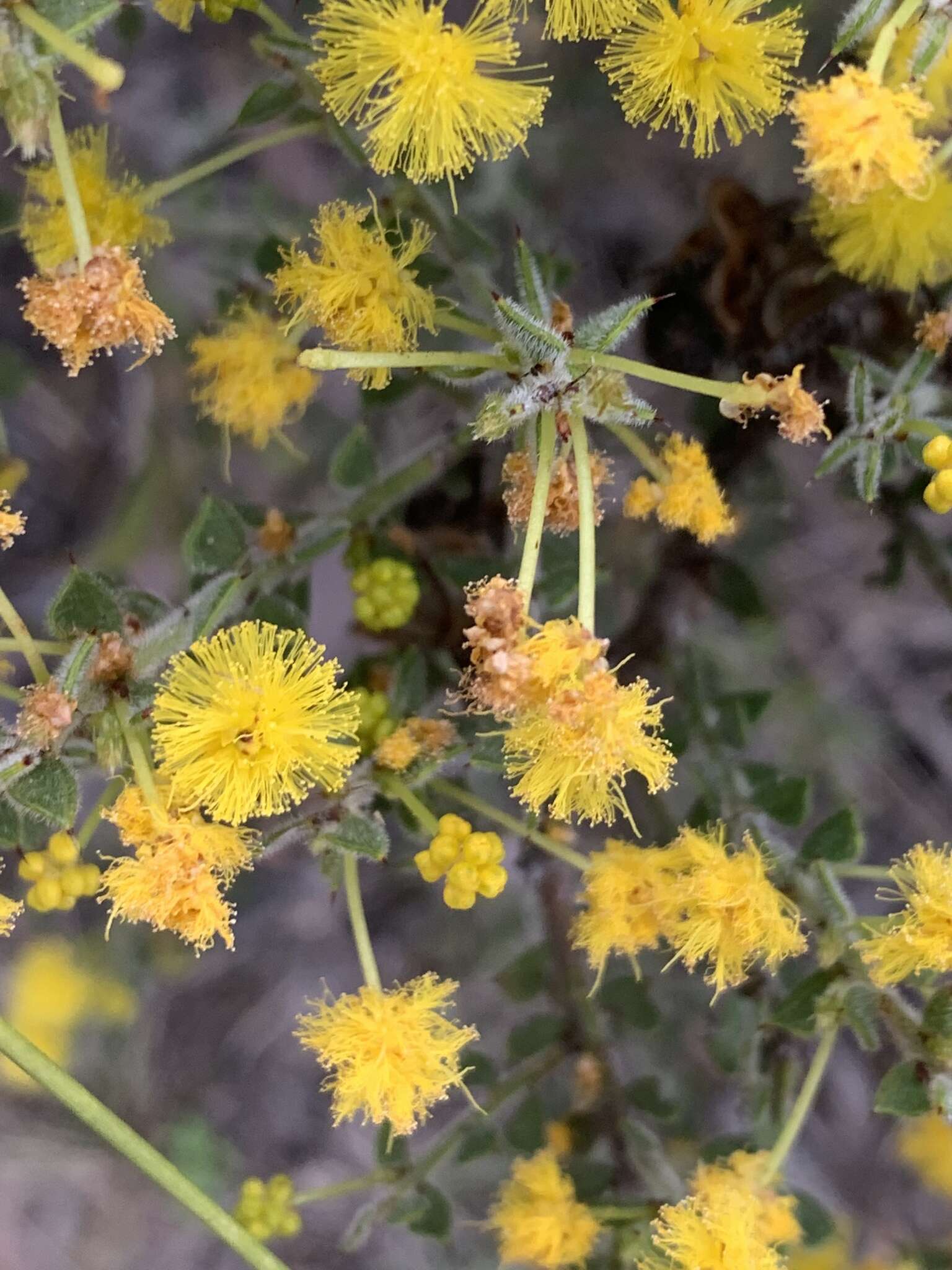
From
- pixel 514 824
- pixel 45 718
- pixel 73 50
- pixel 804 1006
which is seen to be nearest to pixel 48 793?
pixel 45 718

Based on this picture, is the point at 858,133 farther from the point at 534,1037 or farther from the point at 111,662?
the point at 534,1037

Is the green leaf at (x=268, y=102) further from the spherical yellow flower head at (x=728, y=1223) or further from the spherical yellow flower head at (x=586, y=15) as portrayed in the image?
the spherical yellow flower head at (x=728, y=1223)

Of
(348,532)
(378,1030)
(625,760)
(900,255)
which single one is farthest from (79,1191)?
(900,255)

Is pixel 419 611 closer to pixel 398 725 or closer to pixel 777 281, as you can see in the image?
pixel 398 725

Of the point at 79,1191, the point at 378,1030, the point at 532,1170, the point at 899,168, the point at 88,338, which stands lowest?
the point at 79,1191

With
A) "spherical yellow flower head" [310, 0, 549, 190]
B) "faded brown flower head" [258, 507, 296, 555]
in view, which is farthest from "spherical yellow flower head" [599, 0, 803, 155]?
"faded brown flower head" [258, 507, 296, 555]

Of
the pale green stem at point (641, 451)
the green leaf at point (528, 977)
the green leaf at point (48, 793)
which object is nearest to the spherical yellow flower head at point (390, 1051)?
the green leaf at point (48, 793)

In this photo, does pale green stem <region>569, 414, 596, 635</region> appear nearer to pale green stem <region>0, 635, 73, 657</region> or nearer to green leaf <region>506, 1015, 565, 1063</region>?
pale green stem <region>0, 635, 73, 657</region>
